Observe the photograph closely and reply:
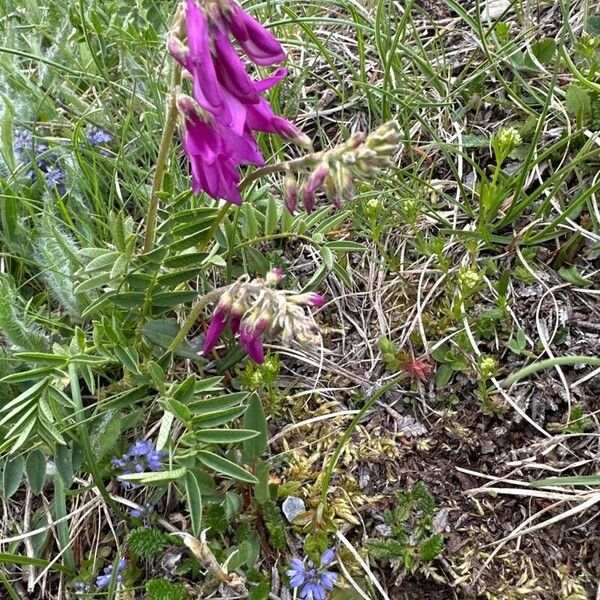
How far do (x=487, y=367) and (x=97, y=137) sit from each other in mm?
1609

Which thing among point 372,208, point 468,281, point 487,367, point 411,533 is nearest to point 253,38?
point 372,208

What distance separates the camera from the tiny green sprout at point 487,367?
228 cm

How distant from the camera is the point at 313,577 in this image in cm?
207

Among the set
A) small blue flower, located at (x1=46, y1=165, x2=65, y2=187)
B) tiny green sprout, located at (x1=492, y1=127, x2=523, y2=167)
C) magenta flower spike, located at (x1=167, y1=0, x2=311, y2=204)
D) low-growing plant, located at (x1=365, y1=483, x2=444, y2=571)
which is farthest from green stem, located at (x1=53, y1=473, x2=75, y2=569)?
tiny green sprout, located at (x1=492, y1=127, x2=523, y2=167)

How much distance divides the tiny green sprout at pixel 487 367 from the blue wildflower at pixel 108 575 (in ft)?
3.84

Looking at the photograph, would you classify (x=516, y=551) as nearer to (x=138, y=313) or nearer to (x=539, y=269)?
(x=539, y=269)

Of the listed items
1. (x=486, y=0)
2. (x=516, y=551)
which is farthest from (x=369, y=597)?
(x=486, y=0)

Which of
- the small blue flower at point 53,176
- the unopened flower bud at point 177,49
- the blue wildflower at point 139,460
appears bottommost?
the blue wildflower at point 139,460

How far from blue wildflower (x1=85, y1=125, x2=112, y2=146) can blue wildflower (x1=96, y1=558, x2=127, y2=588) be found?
147 centimetres

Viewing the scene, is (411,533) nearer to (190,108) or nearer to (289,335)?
(289,335)

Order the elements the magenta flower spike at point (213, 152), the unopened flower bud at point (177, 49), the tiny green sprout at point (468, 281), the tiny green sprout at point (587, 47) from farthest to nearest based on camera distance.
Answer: the tiny green sprout at point (587, 47), the tiny green sprout at point (468, 281), the magenta flower spike at point (213, 152), the unopened flower bud at point (177, 49)

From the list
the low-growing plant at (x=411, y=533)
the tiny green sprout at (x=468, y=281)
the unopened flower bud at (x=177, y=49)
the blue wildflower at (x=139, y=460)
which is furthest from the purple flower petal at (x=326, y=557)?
the unopened flower bud at (x=177, y=49)

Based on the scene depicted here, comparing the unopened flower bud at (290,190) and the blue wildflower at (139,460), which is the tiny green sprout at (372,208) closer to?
the unopened flower bud at (290,190)

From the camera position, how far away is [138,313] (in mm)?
2252
